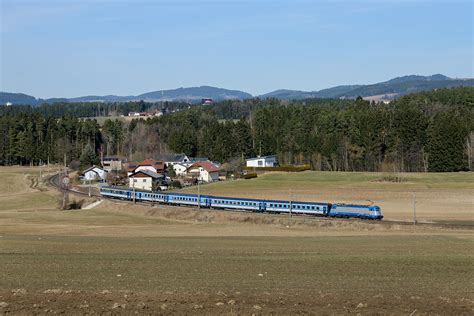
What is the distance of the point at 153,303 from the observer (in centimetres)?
2014

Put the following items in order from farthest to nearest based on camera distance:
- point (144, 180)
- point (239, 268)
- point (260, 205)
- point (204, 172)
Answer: point (204, 172) → point (144, 180) → point (260, 205) → point (239, 268)

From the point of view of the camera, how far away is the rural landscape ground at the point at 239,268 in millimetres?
20219

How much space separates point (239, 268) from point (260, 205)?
150ft

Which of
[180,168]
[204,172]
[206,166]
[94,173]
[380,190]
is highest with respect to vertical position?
[206,166]

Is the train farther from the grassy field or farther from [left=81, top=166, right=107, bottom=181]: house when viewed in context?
[left=81, top=166, right=107, bottom=181]: house

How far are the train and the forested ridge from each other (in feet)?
205

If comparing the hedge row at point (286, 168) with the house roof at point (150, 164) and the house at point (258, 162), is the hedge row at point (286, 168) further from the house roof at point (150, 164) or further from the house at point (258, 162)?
the house roof at point (150, 164)

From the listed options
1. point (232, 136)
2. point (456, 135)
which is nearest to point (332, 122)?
point (232, 136)

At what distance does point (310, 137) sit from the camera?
497 ft

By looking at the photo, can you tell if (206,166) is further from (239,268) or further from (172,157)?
(239,268)

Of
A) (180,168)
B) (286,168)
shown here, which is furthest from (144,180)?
(286,168)

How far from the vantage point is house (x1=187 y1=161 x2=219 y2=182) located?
426ft

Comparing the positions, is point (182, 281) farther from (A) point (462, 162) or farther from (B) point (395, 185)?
(A) point (462, 162)

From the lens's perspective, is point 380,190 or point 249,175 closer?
point 380,190
